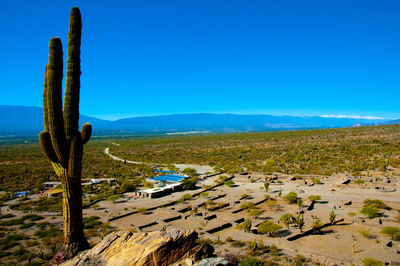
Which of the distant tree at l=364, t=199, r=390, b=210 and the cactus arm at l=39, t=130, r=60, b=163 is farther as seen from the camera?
the distant tree at l=364, t=199, r=390, b=210

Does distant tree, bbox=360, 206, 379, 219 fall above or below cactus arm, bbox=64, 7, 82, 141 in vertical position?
below

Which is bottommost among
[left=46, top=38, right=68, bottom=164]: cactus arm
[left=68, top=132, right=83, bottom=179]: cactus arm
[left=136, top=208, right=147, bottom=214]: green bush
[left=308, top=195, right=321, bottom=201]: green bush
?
[left=136, top=208, right=147, bottom=214]: green bush

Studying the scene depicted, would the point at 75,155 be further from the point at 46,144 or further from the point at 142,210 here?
the point at 142,210

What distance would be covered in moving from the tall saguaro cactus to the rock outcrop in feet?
7.30

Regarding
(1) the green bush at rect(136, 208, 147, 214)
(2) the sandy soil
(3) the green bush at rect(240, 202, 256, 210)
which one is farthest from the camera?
(3) the green bush at rect(240, 202, 256, 210)

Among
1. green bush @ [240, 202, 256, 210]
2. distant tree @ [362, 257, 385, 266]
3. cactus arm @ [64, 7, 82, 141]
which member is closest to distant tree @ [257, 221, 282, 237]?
distant tree @ [362, 257, 385, 266]

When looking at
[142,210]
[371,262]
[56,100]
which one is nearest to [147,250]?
[56,100]

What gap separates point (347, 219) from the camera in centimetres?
1803

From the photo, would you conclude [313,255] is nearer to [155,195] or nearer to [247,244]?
[247,244]

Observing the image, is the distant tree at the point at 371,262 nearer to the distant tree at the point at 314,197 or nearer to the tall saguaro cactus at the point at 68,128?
the distant tree at the point at 314,197

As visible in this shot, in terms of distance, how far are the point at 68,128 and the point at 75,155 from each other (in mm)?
1407

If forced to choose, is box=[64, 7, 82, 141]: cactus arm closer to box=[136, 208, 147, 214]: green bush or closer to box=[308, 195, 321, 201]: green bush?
box=[136, 208, 147, 214]: green bush

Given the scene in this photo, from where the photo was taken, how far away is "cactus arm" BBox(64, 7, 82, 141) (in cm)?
1209

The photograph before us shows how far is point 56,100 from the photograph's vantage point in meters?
11.7
